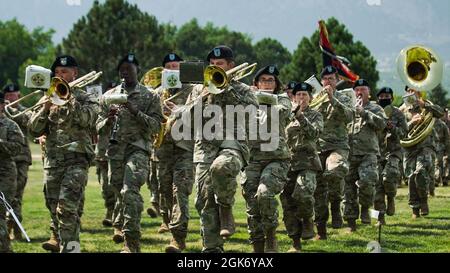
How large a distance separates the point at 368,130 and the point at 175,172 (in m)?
4.10

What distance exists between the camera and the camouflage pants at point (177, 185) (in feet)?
39.7

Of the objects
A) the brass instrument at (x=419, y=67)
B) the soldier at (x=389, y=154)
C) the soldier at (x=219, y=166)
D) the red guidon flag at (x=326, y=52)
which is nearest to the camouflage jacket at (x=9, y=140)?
the soldier at (x=219, y=166)

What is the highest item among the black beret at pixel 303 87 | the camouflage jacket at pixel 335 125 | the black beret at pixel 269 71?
the black beret at pixel 269 71

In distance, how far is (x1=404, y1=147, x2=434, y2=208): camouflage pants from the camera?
656 inches

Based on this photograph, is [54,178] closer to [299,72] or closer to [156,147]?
[156,147]

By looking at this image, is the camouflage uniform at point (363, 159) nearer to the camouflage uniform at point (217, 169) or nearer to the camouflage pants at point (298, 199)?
the camouflage pants at point (298, 199)

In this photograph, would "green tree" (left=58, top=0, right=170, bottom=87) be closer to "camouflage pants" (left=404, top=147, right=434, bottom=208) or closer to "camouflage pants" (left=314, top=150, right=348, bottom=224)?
"camouflage pants" (left=404, top=147, right=434, bottom=208)

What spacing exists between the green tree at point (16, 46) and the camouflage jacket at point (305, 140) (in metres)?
59.7

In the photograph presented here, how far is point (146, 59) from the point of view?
5256 cm

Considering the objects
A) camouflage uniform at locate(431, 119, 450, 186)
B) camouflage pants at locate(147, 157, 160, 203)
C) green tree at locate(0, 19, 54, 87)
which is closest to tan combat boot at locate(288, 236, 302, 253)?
camouflage pants at locate(147, 157, 160, 203)

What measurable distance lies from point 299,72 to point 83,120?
3398 centimetres

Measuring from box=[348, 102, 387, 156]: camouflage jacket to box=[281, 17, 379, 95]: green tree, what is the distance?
25.7m

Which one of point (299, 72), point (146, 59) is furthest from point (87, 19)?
point (299, 72)

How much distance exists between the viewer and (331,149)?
13828mm
